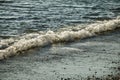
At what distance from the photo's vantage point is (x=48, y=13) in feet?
97.7

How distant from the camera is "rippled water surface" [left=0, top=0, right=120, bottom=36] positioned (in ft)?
80.9

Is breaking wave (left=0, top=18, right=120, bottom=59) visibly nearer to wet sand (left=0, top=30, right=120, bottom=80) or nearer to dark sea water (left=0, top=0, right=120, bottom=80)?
dark sea water (left=0, top=0, right=120, bottom=80)

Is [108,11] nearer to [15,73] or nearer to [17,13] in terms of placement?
[17,13]

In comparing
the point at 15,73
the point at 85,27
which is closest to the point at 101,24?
the point at 85,27

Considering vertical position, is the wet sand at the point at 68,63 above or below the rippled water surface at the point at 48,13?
above

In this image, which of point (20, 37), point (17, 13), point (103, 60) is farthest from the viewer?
point (17, 13)

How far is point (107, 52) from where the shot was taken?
59.0 feet

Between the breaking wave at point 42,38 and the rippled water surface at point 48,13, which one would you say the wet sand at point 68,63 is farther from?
the rippled water surface at point 48,13

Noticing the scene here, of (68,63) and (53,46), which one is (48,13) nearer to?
(53,46)

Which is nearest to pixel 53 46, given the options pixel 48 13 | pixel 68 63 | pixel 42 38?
pixel 42 38

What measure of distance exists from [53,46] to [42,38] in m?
1.00

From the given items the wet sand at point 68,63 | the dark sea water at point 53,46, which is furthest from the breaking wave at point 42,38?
the wet sand at point 68,63

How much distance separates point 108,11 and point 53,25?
890 cm

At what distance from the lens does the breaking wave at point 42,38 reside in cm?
1781
